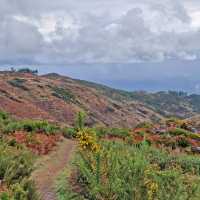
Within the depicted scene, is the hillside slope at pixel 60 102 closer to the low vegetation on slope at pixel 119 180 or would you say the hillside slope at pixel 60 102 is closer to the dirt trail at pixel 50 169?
the dirt trail at pixel 50 169

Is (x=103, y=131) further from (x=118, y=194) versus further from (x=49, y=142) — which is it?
(x=118, y=194)

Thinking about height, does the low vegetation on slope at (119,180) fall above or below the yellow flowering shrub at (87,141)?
below

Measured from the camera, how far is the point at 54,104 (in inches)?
3996

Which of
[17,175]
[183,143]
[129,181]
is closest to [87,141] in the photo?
[129,181]

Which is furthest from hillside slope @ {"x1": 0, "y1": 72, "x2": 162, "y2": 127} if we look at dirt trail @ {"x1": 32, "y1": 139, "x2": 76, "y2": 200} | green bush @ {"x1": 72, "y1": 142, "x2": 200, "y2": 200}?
green bush @ {"x1": 72, "y1": 142, "x2": 200, "y2": 200}

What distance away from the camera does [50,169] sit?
18.1 metres

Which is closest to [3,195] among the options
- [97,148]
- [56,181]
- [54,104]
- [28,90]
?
[97,148]

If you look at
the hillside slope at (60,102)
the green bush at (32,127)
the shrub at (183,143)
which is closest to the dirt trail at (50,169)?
the green bush at (32,127)

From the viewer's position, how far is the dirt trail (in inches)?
559

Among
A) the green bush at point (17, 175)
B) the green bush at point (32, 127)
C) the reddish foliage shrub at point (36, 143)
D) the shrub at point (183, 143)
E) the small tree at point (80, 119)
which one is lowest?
the shrub at point (183, 143)

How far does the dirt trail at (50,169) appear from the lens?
14.2 meters

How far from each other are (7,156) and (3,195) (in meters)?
5.28

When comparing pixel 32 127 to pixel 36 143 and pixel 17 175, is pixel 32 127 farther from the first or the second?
pixel 17 175

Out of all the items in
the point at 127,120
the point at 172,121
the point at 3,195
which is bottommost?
the point at 127,120
